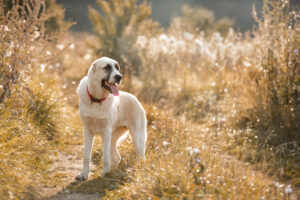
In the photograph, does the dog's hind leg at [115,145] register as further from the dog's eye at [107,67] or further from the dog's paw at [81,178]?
the dog's eye at [107,67]

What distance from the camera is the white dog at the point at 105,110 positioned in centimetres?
414

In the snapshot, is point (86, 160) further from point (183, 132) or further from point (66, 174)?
point (183, 132)

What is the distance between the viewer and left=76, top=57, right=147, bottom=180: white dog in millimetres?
4145

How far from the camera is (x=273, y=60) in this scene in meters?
5.96

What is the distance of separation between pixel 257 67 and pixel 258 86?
453 mm

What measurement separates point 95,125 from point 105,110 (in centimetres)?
28

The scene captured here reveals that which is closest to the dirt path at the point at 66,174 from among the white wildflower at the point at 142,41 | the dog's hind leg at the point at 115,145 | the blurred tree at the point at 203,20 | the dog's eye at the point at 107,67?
the dog's hind leg at the point at 115,145

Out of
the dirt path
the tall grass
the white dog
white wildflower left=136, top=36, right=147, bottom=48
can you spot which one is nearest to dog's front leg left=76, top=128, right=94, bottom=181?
the white dog

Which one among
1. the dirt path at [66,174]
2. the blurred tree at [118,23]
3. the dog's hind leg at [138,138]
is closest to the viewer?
the dirt path at [66,174]

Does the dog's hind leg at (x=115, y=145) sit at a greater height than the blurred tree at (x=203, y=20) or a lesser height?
lesser

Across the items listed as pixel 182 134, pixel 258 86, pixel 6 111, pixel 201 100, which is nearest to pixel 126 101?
pixel 182 134

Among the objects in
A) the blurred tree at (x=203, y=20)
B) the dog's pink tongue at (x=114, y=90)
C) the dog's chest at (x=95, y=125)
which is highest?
the blurred tree at (x=203, y=20)

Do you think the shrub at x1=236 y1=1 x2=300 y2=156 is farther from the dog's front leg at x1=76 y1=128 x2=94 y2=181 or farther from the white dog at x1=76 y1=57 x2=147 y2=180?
the dog's front leg at x1=76 y1=128 x2=94 y2=181

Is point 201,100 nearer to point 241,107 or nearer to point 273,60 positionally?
point 241,107
